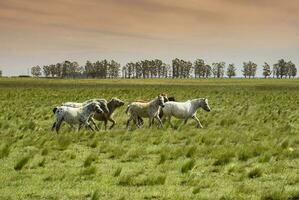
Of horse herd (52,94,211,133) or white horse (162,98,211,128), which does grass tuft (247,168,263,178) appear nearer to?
horse herd (52,94,211,133)

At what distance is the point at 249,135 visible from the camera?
20.9m

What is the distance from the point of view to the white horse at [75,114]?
21.2 m

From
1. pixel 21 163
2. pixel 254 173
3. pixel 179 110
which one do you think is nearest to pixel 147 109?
pixel 179 110

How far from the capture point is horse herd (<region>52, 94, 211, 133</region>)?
2136 cm

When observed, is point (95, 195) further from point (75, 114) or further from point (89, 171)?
point (75, 114)

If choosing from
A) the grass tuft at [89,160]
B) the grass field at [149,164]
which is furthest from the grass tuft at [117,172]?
the grass tuft at [89,160]

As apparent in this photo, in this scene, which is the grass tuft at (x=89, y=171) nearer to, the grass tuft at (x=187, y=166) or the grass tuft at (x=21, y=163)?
the grass tuft at (x=21, y=163)

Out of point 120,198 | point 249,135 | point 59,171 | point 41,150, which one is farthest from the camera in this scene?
point 249,135

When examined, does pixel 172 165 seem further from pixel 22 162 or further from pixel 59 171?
pixel 22 162

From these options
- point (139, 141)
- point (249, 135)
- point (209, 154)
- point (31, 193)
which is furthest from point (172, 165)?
point (249, 135)

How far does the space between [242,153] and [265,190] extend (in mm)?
4831

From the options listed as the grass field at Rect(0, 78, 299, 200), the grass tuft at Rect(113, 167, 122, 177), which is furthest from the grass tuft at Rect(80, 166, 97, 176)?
the grass tuft at Rect(113, 167, 122, 177)

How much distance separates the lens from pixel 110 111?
80.5 feet

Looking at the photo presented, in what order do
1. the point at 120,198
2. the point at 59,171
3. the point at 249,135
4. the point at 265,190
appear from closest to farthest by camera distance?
1. the point at 120,198
2. the point at 265,190
3. the point at 59,171
4. the point at 249,135
